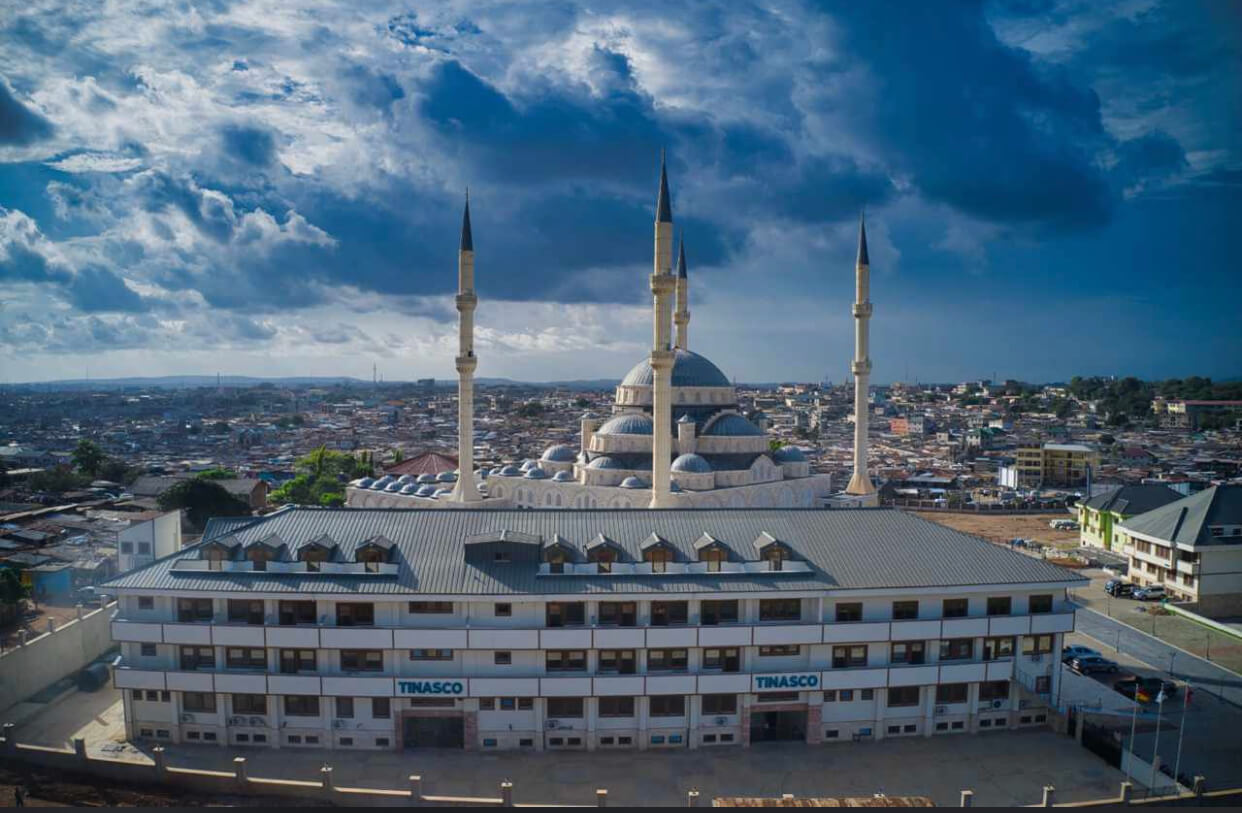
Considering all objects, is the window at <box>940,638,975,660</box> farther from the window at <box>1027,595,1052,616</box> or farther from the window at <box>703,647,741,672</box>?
the window at <box>703,647,741,672</box>

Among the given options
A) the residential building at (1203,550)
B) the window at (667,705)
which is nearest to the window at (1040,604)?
the window at (667,705)

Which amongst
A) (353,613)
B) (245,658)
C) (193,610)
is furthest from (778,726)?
(193,610)

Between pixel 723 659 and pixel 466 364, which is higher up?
pixel 466 364

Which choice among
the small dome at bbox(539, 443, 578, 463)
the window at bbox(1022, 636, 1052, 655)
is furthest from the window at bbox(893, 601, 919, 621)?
the small dome at bbox(539, 443, 578, 463)

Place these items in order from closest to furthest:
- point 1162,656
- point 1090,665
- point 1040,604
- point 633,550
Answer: point 633,550 → point 1040,604 → point 1090,665 → point 1162,656

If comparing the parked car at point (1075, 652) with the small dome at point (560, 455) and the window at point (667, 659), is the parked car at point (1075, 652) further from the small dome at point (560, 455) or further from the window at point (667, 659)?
the small dome at point (560, 455)

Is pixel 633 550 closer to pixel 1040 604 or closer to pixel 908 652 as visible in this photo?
pixel 908 652

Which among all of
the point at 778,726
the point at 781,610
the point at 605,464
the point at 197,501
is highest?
the point at 605,464

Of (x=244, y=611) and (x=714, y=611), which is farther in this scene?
(x=714, y=611)
